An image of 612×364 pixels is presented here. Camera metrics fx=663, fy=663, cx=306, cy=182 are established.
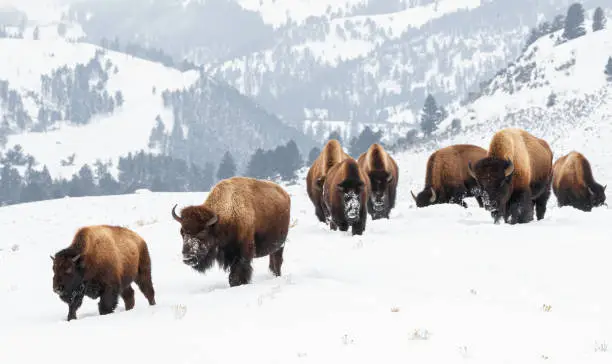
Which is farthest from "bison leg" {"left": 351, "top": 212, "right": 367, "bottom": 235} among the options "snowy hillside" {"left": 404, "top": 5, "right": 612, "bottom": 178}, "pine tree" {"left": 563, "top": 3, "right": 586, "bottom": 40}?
"pine tree" {"left": 563, "top": 3, "right": 586, "bottom": 40}

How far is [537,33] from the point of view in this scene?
135 metres

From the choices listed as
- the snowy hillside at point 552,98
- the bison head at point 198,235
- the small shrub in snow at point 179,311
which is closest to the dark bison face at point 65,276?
the bison head at point 198,235

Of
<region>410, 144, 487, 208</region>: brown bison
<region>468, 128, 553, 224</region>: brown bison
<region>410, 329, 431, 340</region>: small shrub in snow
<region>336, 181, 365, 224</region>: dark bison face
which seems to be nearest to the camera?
<region>410, 329, 431, 340</region>: small shrub in snow

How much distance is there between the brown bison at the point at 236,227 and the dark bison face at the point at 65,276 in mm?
1352

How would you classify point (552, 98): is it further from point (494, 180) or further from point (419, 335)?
point (419, 335)

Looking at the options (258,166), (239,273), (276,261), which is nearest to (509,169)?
(276,261)

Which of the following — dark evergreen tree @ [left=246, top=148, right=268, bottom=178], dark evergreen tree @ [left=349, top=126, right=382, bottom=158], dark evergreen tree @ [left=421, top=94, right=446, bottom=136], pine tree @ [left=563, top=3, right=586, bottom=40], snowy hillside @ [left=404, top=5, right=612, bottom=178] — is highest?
pine tree @ [left=563, top=3, right=586, bottom=40]

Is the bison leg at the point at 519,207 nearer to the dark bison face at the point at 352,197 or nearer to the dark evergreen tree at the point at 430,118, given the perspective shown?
the dark bison face at the point at 352,197

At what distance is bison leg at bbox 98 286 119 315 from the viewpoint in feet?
26.4

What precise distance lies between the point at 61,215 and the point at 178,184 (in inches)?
5142

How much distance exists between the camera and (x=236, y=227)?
8.70m

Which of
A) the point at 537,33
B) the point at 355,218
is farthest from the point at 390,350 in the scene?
the point at 537,33

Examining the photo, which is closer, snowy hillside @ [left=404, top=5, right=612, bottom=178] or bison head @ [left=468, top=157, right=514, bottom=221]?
bison head @ [left=468, top=157, right=514, bottom=221]

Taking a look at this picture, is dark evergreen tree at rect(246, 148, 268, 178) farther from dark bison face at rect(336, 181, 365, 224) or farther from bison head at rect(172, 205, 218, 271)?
bison head at rect(172, 205, 218, 271)
